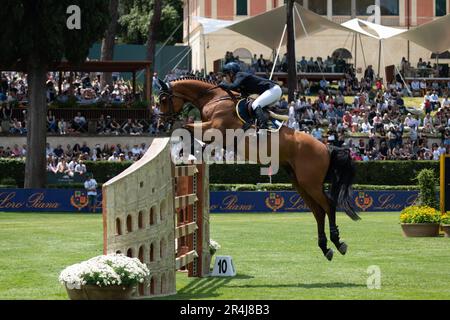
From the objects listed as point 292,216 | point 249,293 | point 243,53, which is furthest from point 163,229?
point 243,53

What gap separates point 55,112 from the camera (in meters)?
46.7

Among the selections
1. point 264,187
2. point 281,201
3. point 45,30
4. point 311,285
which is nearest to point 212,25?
point 264,187

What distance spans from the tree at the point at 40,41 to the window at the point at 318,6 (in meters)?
35.9

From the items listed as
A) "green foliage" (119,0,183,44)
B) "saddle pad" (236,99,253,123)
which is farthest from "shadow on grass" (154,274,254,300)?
"green foliage" (119,0,183,44)

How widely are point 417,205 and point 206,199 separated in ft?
33.6

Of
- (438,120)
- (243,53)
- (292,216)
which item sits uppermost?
(243,53)

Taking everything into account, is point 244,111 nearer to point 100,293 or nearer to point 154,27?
point 100,293

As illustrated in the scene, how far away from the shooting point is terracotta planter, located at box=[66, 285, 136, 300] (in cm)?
1171

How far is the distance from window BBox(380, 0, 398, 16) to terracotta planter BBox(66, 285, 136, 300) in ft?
207

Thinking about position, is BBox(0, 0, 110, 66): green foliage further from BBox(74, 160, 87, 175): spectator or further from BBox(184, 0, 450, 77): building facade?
BBox(184, 0, 450, 77): building facade

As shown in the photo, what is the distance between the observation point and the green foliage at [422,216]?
78.8 feet

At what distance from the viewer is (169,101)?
56.1 ft

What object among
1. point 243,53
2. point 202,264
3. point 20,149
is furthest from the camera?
point 243,53

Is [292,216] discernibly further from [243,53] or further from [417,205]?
[243,53]
